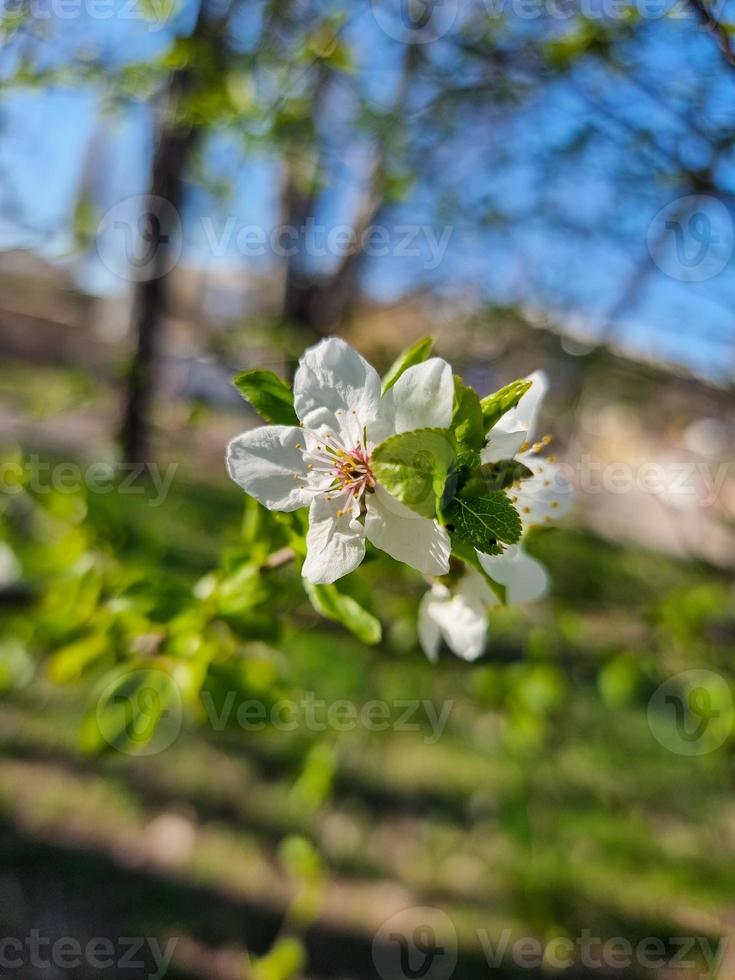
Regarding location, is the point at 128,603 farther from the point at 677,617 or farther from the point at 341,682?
the point at 341,682

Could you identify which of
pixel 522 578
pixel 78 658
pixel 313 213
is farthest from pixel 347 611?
pixel 313 213

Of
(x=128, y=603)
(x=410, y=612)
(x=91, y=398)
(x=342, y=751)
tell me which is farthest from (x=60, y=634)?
(x=342, y=751)

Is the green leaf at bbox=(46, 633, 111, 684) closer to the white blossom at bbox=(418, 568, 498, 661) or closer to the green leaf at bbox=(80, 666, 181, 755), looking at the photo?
the green leaf at bbox=(80, 666, 181, 755)

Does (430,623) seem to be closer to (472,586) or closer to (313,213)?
(472,586)

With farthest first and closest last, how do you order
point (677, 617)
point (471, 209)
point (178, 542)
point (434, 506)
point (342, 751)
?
point (178, 542), point (342, 751), point (471, 209), point (677, 617), point (434, 506)

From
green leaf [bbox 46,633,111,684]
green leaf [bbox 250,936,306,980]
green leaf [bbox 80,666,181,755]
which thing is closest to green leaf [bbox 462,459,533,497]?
green leaf [bbox 80,666,181,755]

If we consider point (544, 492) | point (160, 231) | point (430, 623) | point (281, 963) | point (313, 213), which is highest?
point (544, 492)
